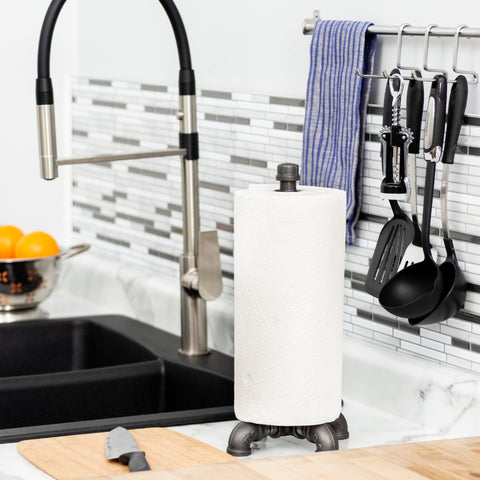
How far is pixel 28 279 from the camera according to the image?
1818 mm

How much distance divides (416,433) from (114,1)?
1.07 m

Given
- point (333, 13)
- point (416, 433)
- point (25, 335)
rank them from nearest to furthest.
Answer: point (416, 433) → point (333, 13) → point (25, 335)

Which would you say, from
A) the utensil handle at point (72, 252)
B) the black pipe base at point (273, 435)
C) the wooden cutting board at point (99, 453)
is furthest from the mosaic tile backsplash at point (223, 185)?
the wooden cutting board at point (99, 453)

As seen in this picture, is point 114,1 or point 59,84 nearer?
point 114,1

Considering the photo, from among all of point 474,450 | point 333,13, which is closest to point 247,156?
point 333,13

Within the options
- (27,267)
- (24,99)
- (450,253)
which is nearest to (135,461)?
(450,253)

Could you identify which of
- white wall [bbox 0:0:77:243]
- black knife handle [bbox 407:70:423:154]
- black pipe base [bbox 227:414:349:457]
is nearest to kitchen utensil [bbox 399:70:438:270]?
black knife handle [bbox 407:70:423:154]

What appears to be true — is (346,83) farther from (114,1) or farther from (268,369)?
(114,1)

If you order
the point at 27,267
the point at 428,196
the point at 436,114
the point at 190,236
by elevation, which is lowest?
the point at 27,267

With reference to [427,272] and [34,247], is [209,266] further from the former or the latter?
[34,247]

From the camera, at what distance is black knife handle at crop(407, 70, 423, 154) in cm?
125

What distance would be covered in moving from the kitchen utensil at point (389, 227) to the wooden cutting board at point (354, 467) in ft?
1.03

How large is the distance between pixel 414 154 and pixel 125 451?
506 millimetres

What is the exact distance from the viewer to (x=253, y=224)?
111 centimetres
